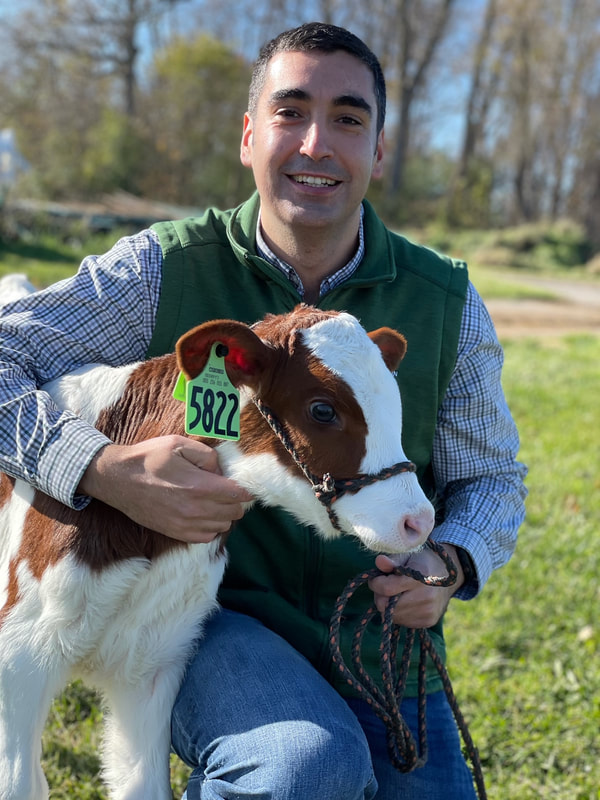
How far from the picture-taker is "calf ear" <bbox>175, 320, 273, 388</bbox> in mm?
1911

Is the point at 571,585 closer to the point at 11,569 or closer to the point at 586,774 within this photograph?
the point at 586,774

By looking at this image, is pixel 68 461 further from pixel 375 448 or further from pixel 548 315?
→ pixel 548 315

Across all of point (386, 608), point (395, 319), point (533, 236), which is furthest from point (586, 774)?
point (533, 236)

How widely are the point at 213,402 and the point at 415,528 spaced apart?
0.57 m

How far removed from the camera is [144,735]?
7.61 feet

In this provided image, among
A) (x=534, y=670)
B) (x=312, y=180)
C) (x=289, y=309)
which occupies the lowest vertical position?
(x=534, y=670)

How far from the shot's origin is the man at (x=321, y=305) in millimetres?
2365

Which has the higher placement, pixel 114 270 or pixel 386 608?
pixel 114 270

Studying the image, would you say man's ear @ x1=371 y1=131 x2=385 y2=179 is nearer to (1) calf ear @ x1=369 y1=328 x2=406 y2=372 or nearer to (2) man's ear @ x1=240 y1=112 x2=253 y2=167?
(2) man's ear @ x1=240 y1=112 x2=253 y2=167

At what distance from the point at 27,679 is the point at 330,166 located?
1756 millimetres

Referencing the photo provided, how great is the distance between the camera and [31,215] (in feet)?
46.4

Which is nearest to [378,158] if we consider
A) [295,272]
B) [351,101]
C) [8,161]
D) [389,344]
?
[351,101]

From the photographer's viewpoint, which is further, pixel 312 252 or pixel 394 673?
pixel 312 252

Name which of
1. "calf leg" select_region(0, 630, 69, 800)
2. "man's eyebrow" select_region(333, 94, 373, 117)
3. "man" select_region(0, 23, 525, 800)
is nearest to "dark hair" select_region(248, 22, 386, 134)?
"man" select_region(0, 23, 525, 800)
